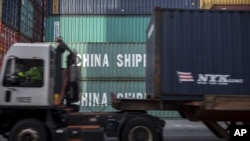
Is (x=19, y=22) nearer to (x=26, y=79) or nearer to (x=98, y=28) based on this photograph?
(x=98, y=28)

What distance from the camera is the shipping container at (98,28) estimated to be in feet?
79.2

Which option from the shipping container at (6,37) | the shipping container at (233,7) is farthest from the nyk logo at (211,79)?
the shipping container at (233,7)

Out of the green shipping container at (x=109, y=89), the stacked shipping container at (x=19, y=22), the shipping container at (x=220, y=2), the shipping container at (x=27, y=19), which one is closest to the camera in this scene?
the stacked shipping container at (x=19, y=22)

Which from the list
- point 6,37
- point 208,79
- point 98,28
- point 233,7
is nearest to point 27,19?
point 6,37

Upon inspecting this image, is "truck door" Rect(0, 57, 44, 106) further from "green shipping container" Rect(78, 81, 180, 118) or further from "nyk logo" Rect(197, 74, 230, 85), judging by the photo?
"green shipping container" Rect(78, 81, 180, 118)

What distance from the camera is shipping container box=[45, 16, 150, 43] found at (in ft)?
79.2

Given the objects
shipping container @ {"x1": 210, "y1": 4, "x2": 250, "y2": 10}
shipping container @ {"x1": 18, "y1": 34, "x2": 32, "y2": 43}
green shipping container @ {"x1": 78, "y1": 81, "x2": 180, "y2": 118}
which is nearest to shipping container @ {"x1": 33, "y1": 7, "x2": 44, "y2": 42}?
shipping container @ {"x1": 18, "y1": 34, "x2": 32, "y2": 43}

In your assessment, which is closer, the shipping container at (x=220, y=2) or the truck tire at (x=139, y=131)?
the truck tire at (x=139, y=131)

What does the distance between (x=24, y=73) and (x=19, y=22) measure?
11426 mm

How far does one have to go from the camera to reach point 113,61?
20.8 meters

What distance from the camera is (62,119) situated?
1073 cm

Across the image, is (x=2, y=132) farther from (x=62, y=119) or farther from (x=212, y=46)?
(x=212, y=46)

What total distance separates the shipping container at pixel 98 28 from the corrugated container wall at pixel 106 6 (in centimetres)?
44

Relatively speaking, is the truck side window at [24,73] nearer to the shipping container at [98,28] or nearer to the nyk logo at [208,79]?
the nyk logo at [208,79]
